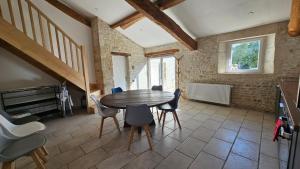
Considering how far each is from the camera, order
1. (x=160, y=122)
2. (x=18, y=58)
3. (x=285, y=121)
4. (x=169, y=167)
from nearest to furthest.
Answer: (x=285, y=121) < (x=169, y=167) < (x=160, y=122) < (x=18, y=58)

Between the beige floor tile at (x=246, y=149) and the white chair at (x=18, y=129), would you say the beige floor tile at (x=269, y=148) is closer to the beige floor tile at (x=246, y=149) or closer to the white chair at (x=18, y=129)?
the beige floor tile at (x=246, y=149)

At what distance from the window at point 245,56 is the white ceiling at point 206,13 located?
0.50m

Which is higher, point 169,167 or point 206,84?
point 206,84

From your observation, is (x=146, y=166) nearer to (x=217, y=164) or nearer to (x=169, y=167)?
(x=169, y=167)

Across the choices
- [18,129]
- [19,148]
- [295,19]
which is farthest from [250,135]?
[18,129]

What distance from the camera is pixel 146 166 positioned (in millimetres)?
1735

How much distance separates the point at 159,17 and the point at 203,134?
274 cm

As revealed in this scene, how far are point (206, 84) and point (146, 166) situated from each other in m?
3.39

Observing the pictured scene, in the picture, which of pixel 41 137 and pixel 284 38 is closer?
pixel 41 137

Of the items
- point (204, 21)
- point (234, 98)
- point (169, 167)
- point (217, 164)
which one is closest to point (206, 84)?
point (234, 98)

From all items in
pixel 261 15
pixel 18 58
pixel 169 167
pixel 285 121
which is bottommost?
pixel 169 167

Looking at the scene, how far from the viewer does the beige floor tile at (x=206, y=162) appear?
1.70m

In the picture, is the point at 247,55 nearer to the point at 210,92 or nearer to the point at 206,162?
the point at 210,92

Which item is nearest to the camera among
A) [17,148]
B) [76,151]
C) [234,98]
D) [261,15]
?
[17,148]
